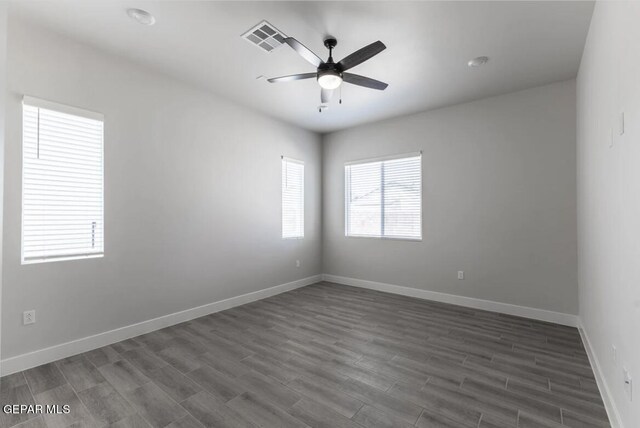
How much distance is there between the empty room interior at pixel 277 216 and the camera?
205 centimetres

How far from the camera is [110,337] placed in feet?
10.0

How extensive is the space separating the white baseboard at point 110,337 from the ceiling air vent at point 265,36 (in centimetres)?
328

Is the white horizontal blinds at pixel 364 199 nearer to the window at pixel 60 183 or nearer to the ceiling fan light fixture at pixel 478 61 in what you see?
the ceiling fan light fixture at pixel 478 61

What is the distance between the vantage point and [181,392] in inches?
87.4

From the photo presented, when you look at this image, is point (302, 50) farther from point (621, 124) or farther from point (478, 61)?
point (621, 124)

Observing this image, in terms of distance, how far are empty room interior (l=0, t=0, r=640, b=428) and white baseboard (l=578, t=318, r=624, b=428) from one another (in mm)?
26

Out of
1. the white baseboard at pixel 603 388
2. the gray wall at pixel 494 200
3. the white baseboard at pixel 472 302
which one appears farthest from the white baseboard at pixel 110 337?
the white baseboard at pixel 603 388

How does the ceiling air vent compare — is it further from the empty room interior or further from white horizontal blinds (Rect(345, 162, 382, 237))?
white horizontal blinds (Rect(345, 162, 382, 237))

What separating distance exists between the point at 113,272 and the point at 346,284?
3820mm

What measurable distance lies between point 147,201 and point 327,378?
9.07ft

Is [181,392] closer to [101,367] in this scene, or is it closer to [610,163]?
[101,367]

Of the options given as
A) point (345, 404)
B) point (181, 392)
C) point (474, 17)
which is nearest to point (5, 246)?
point (181, 392)

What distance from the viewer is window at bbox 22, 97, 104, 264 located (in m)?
2.59

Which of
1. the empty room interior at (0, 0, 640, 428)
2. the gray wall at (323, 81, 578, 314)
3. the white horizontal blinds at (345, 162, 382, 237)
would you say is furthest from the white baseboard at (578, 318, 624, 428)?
the white horizontal blinds at (345, 162, 382, 237)
